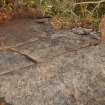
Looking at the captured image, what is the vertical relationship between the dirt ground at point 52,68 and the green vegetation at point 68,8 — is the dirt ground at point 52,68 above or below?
below

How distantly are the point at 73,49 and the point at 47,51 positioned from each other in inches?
12.7

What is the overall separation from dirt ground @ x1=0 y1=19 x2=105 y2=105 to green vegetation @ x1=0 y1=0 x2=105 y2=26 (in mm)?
617

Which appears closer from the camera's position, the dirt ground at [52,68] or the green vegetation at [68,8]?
the dirt ground at [52,68]

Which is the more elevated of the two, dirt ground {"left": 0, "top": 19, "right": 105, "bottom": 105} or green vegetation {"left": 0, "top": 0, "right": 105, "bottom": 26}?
green vegetation {"left": 0, "top": 0, "right": 105, "bottom": 26}

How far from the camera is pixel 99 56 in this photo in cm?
393

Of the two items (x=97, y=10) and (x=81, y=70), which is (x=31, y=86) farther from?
(x=97, y=10)

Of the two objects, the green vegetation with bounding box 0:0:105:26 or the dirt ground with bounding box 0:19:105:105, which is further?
the green vegetation with bounding box 0:0:105:26

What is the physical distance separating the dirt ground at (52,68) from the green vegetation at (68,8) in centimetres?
62

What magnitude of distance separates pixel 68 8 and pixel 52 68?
1.86 meters

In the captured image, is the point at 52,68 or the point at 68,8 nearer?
the point at 52,68

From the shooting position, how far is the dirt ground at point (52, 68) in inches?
135

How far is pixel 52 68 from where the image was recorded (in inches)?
147

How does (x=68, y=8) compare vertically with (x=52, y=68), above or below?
above

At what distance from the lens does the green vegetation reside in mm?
5274
